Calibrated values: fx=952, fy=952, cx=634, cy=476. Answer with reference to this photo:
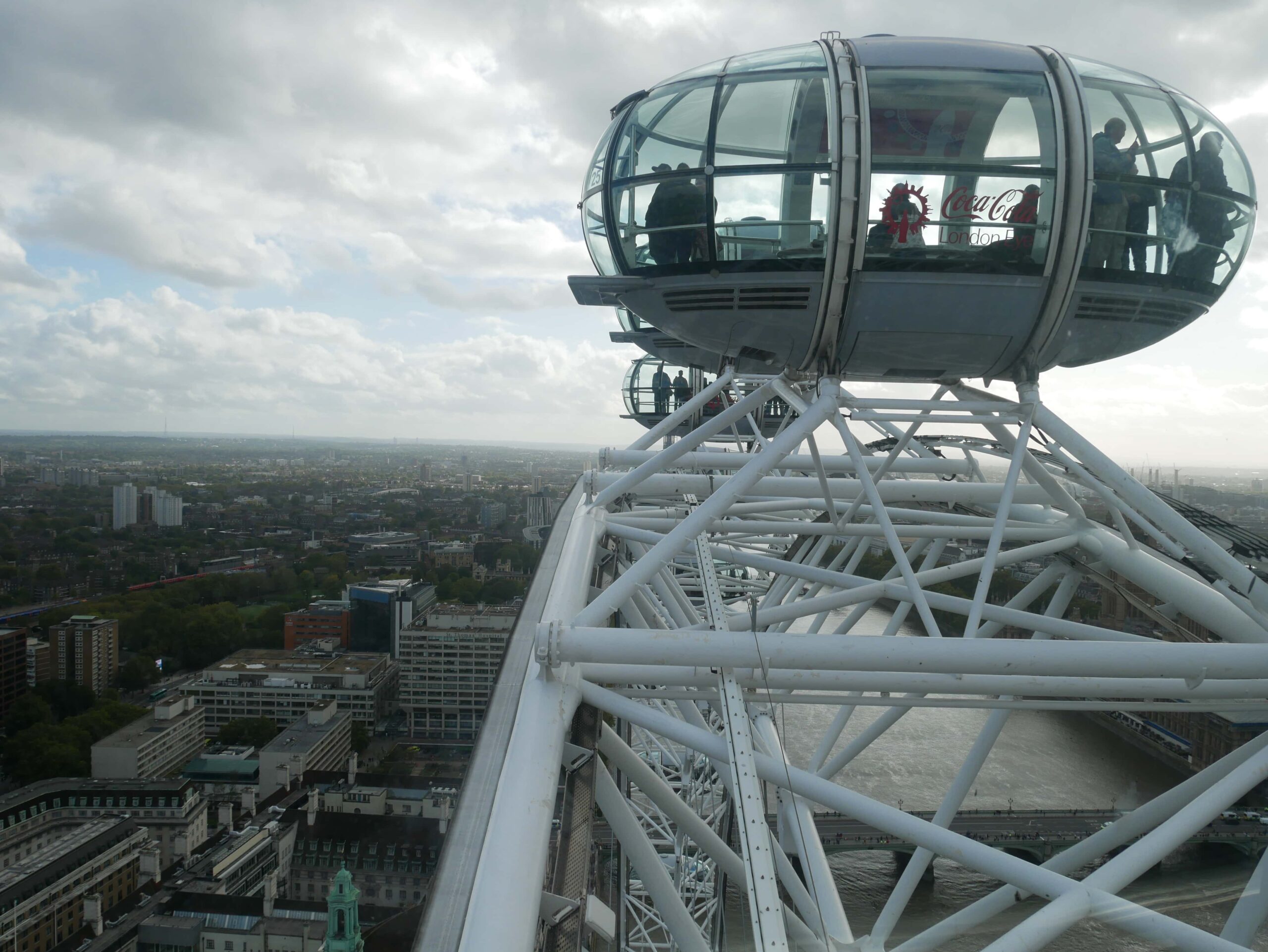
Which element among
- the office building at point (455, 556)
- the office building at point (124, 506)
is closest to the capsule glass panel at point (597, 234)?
the office building at point (455, 556)

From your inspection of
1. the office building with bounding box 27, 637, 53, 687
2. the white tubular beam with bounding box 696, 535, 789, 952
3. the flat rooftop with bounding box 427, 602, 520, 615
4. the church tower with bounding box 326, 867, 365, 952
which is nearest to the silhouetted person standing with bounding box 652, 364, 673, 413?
the church tower with bounding box 326, 867, 365, 952

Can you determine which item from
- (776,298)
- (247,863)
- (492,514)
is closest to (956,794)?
(776,298)

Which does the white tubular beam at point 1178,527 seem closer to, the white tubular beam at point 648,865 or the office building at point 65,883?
the white tubular beam at point 648,865

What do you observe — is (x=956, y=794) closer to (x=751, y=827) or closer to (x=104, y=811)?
(x=751, y=827)

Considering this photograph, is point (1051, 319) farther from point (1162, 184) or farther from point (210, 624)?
point (210, 624)

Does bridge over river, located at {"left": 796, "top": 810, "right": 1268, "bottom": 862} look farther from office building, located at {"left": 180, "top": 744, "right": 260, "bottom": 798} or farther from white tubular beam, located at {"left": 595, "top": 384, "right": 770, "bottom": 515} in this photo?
office building, located at {"left": 180, "top": 744, "right": 260, "bottom": 798}

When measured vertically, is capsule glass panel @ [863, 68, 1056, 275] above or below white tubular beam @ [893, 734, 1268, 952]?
above
